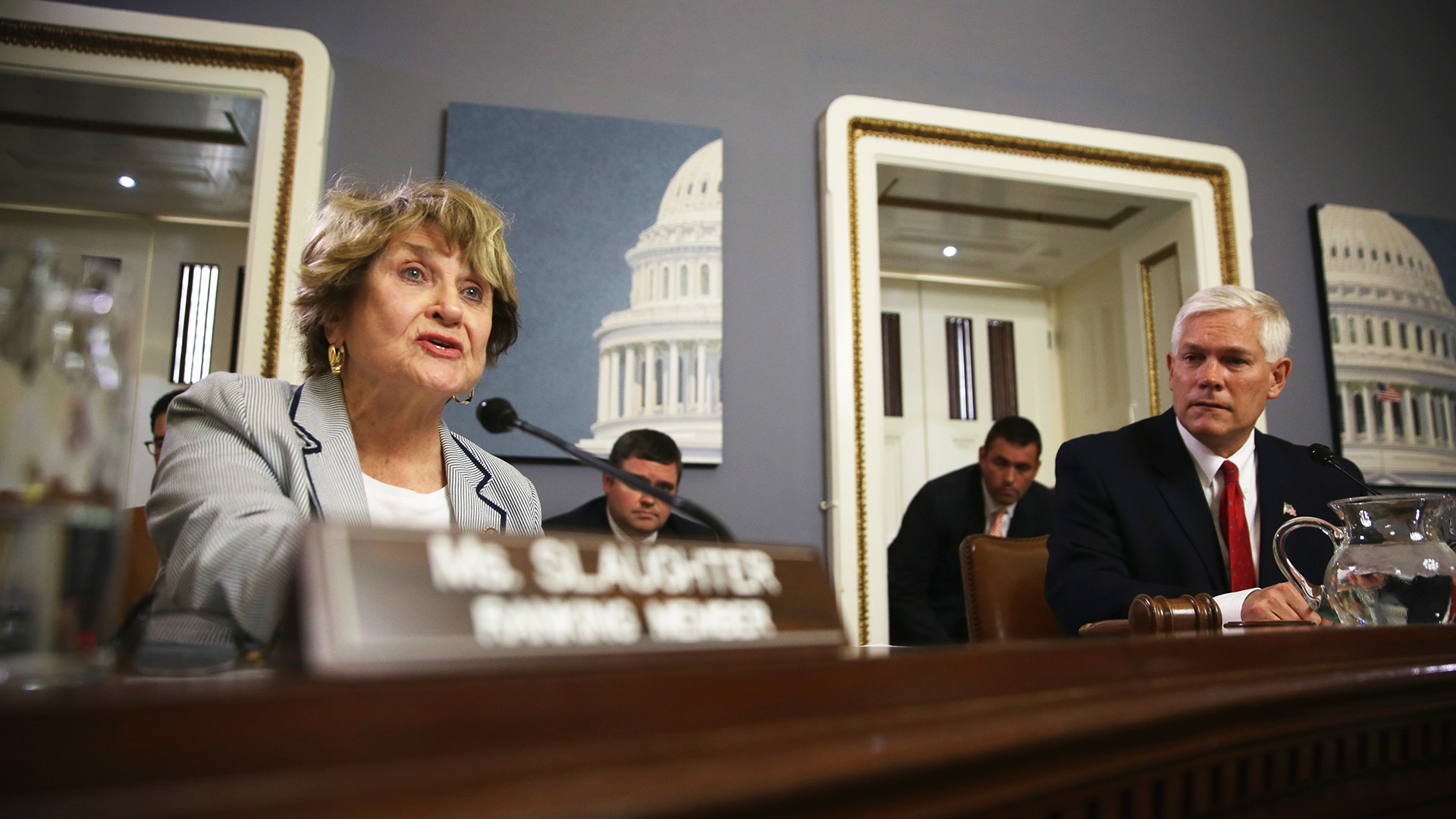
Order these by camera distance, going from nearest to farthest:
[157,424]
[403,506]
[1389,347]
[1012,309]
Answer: [403,506] < [157,424] < [1389,347] < [1012,309]

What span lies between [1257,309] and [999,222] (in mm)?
1426

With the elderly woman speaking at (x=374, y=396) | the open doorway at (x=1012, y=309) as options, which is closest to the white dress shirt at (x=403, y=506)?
the elderly woman speaking at (x=374, y=396)

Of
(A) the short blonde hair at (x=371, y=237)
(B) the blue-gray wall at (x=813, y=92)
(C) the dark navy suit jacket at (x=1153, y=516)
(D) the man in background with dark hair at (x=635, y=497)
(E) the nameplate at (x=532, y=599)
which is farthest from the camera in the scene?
(B) the blue-gray wall at (x=813, y=92)

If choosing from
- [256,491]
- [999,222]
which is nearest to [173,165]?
[256,491]

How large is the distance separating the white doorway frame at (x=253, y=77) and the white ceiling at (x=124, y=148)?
33mm

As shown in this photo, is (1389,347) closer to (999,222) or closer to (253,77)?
(999,222)

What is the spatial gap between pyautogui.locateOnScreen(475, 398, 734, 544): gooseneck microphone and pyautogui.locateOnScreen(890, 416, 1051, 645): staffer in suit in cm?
119

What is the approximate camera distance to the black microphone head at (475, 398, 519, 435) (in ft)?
4.39

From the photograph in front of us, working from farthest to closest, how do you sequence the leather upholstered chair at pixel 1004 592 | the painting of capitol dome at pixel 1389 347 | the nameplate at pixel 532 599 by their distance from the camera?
1. the painting of capitol dome at pixel 1389 347
2. the leather upholstered chair at pixel 1004 592
3. the nameplate at pixel 532 599

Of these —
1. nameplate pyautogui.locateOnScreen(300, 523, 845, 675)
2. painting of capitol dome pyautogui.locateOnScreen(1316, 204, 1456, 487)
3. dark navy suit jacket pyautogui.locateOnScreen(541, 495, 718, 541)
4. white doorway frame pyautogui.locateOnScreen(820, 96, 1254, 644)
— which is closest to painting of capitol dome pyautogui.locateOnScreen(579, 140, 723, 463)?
dark navy suit jacket pyautogui.locateOnScreen(541, 495, 718, 541)

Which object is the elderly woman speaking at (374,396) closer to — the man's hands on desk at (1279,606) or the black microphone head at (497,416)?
the black microphone head at (497,416)

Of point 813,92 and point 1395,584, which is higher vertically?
point 813,92

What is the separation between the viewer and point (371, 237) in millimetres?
1312

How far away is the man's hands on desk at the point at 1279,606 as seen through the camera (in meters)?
1.07
